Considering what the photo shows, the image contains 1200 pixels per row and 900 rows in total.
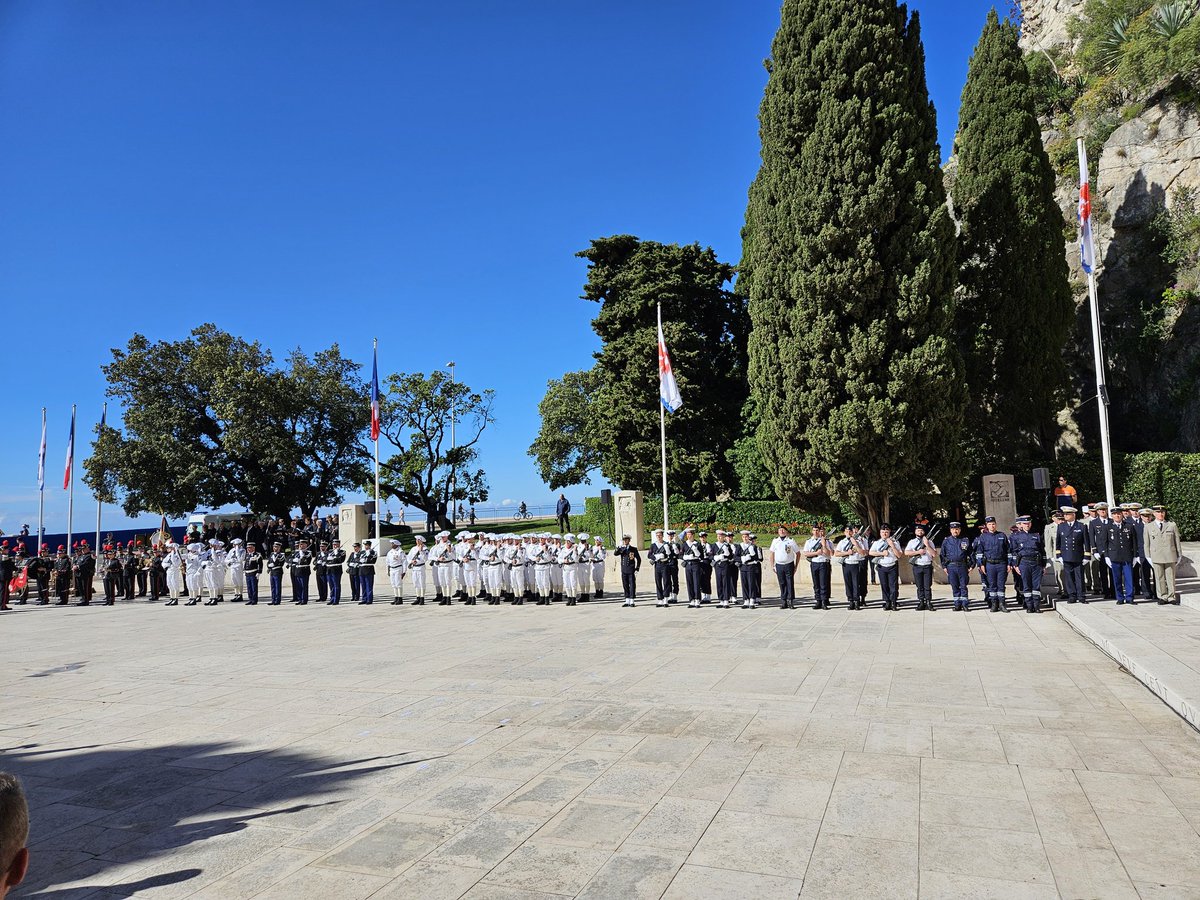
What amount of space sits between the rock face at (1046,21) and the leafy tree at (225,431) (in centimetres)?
4188

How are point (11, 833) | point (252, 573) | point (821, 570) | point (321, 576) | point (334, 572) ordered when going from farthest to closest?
point (252, 573), point (321, 576), point (334, 572), point (821, 570), point (11, 833)

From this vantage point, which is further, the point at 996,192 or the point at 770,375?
the point at 996,192

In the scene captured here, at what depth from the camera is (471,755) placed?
6.20m

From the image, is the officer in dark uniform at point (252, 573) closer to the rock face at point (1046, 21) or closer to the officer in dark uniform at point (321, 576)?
the officer in dark uniform at point (321, 576)

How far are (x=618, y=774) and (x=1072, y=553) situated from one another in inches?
459

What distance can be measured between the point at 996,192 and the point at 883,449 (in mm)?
11022

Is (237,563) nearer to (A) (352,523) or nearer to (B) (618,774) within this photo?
(A) (352,523)

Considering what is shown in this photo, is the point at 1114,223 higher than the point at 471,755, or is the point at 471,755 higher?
the point at 1114,223

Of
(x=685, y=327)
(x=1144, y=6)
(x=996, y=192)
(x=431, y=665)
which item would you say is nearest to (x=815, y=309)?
(x=996, y=192)

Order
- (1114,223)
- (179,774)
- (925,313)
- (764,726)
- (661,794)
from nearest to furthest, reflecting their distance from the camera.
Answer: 1. (661,794)
2. (179,774)
3. (764,726)
4. (925,313)
5. (1114,223)

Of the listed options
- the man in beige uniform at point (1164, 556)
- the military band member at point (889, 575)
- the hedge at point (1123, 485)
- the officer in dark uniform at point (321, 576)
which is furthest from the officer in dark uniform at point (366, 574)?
the man in beige uniform at point (1164, 556)

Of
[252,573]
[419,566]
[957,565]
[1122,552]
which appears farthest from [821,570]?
[252,573]

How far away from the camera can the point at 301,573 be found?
67.4ft

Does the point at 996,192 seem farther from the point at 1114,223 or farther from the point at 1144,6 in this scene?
the point at 1144,6
